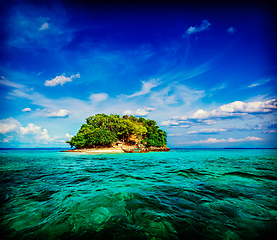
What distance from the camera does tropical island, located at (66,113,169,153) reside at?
50.8 meters

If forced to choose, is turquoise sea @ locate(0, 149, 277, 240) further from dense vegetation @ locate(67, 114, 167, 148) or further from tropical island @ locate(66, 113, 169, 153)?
dense vegetation @ locate(67, 114, 167, 148)

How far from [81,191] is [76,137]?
175 feet

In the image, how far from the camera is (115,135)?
56.9 meters

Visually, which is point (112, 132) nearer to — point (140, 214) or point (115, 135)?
point (115, 135)

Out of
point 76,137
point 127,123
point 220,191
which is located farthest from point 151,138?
point 220,191

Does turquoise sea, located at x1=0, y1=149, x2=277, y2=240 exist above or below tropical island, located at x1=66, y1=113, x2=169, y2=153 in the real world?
below

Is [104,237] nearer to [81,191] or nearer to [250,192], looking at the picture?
[81,191]

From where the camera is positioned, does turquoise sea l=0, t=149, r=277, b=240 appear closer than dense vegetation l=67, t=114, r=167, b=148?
Yes

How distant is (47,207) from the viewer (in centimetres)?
434

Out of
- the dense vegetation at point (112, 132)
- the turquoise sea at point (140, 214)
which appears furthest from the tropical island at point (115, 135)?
the turquoise sea at point (140, 214)

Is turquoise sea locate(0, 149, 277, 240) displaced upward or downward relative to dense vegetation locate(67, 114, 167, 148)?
downward

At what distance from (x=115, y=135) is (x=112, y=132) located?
1873mm

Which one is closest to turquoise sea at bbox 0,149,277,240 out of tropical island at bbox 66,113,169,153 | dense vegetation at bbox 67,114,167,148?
tropical island at bbox 66,113,169,153

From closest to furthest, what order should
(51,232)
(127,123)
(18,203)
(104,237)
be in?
(104,237) → (51,232) → (18,203) → (127,123)
